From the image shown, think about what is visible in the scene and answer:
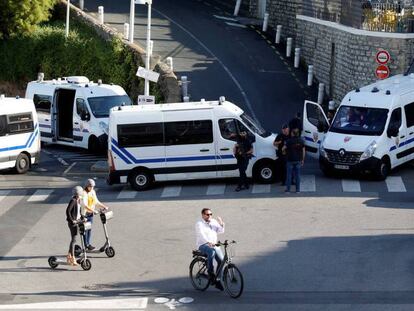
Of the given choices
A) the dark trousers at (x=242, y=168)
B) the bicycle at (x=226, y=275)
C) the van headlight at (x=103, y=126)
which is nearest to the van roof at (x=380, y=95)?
the dark trousers at (x=242, y=168)

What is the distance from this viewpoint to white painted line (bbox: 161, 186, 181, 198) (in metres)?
27.6

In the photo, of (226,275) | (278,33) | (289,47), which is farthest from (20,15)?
(226,275)

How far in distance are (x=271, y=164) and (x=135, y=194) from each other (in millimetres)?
3531

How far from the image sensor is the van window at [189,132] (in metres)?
28.1

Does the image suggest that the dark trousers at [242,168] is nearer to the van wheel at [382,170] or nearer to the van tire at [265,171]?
the van tire at [265,171]

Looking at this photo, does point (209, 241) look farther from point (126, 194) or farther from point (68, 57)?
point (68, 57)

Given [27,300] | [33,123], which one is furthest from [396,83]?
[27,300]

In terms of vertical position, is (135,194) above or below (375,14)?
below

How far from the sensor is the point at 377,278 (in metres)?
19.0

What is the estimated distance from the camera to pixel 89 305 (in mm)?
18031

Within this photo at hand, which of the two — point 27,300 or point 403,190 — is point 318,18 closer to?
point 403,190

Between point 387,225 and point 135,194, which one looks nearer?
point 387,225

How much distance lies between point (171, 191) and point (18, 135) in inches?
232

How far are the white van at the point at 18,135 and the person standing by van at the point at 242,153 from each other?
290 inches
